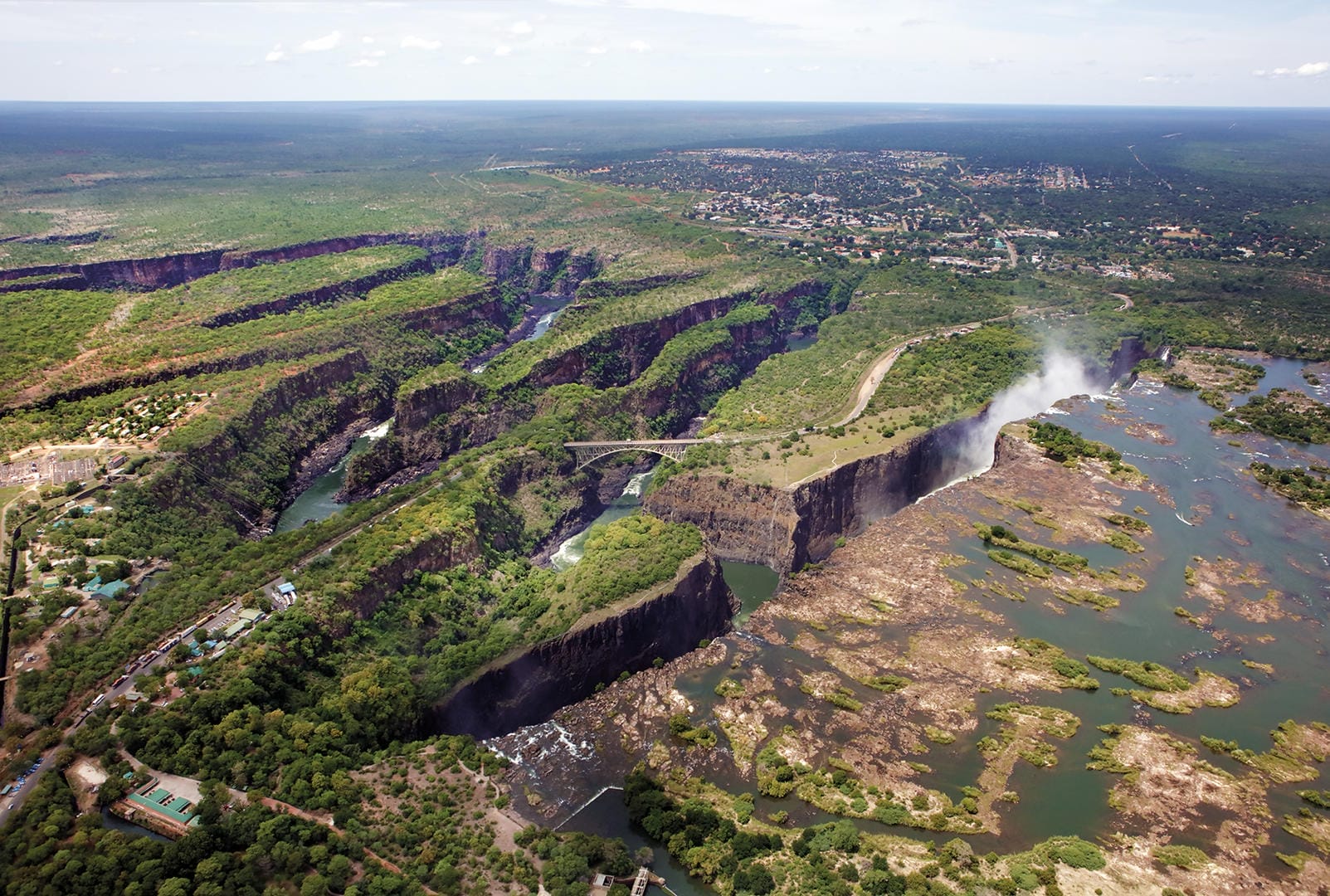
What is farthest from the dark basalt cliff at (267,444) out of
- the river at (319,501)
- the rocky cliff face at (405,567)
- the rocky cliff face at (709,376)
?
the rocky cliff face at (709,376)

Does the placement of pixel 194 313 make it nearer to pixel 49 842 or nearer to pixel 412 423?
pixel 412 423

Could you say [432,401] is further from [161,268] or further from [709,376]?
[161,268]

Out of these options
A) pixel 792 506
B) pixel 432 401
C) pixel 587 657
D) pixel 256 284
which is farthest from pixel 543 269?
pixel 587 657

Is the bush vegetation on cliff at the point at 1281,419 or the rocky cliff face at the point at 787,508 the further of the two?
the bush vegetation on cliff at the point at 1281,419

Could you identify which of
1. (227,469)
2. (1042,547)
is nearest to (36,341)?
(227,469)

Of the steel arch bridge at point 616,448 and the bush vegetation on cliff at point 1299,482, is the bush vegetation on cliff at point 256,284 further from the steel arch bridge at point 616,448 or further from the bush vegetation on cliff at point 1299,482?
the bush vegetation on cliff at point 1299,482

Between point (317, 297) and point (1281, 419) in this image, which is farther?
point (317, 297)

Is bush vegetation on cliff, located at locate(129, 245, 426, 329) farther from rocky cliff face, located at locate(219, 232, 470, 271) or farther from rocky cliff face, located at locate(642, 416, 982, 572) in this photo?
rocky cliff face, located at locate(642, 416, 982, 572)
